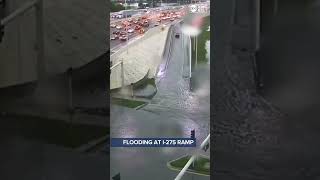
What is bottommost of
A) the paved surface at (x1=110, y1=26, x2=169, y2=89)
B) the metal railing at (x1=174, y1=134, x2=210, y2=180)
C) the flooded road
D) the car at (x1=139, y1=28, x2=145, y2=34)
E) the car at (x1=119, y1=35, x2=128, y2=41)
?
the metal railing at (x1=174, y1=134, x2=210, y2=180)

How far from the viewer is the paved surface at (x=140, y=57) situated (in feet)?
11.4

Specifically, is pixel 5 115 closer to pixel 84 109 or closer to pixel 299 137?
pixel 84 109

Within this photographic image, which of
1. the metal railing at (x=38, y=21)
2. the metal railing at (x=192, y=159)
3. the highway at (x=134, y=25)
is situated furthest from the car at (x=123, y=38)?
the metal railing at (x=192, y=159)

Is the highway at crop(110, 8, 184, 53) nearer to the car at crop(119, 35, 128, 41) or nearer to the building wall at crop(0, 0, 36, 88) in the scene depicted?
the car at crop(119, 35, 128, 41)

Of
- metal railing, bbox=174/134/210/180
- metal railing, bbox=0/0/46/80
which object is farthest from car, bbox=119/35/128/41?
metal railing, bbox=174/134/210/180

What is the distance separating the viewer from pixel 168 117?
11.4 feet

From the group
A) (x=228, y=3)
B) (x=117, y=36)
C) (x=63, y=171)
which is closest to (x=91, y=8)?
(x=117, y=36)

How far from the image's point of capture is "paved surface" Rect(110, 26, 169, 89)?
3465 millimetres

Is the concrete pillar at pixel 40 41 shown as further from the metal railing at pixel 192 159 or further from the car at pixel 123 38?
the metal railing at pixel 192 159

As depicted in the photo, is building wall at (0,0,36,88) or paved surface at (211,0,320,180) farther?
building wall at (0,0,36,88)

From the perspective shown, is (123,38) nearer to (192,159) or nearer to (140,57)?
(140,57)

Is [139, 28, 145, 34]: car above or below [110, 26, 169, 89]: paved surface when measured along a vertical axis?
above

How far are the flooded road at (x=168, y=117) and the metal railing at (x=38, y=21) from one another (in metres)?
0.60

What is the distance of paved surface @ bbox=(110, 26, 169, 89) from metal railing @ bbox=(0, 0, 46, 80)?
1.71 feet
